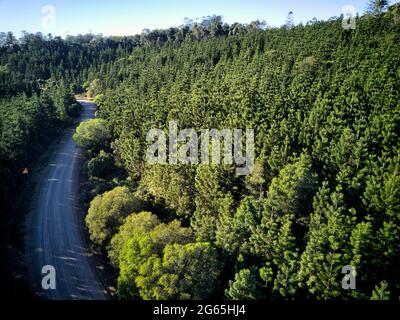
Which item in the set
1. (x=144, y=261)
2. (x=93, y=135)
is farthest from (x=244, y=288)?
(x=93, y=135)

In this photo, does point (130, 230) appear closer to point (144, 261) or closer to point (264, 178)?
point (144, 261)

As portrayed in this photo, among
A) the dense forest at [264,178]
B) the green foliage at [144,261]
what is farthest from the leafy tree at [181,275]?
the dense forest at [264,178]

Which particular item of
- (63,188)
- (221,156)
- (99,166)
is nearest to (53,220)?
(63,188)

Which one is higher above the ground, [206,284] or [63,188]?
[63,188]

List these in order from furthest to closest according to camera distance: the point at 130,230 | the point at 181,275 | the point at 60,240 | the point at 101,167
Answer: the point at 101,167 → the point at 60,240 → the point at 130,230 → the point at 181,275

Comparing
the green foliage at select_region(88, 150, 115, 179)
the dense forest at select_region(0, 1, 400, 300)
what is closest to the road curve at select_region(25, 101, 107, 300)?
the dense forest at select_region(0, 1, 400, 300)
